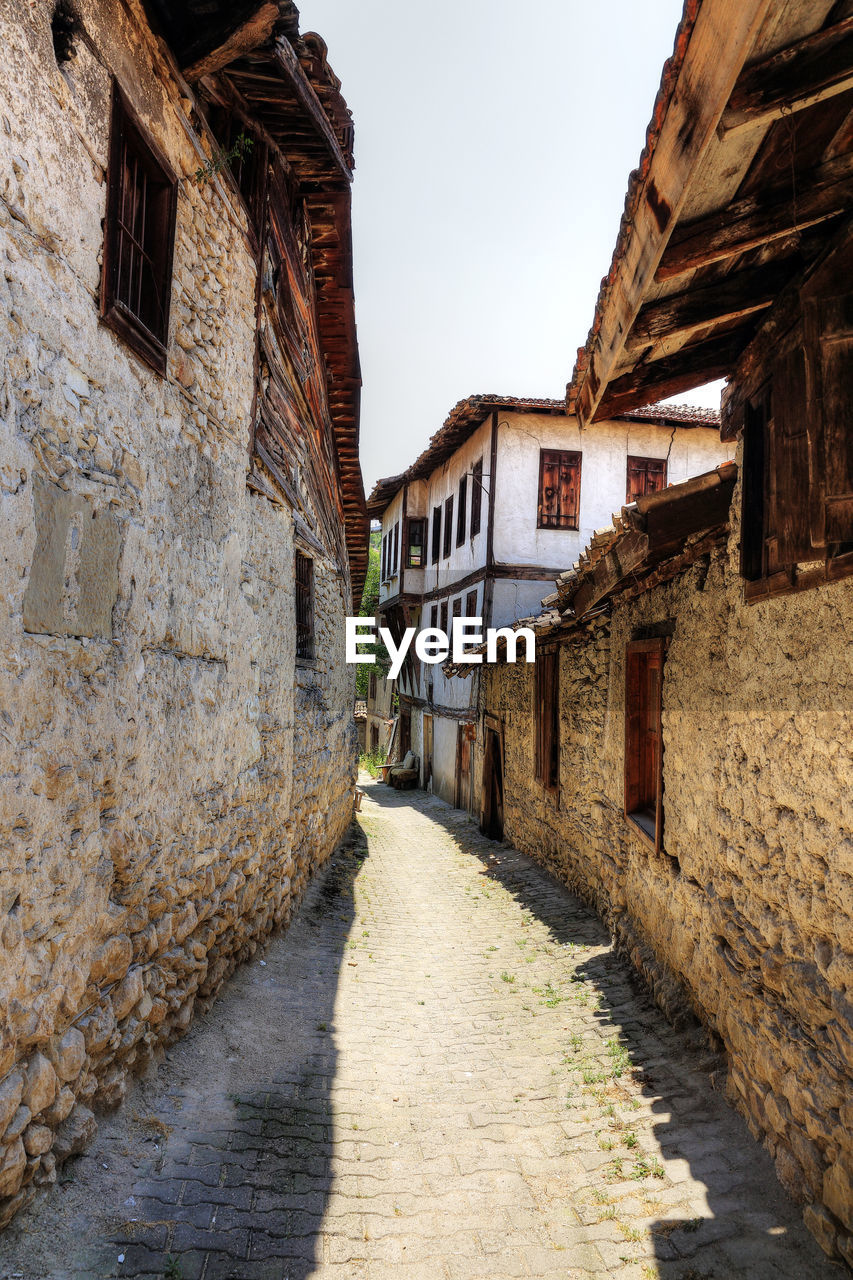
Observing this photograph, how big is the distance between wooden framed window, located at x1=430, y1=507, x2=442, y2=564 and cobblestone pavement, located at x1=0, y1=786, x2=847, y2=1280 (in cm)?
1449

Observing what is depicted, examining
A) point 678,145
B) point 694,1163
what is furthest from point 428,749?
point 678,145

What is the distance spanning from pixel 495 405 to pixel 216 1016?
41.2 feet

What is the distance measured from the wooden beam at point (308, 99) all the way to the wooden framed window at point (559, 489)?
383 inches

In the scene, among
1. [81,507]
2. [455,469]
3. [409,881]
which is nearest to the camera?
[81,507]

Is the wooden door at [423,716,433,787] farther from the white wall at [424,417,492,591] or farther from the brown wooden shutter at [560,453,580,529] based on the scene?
the brown wooden shutter at [560,453,580,529]

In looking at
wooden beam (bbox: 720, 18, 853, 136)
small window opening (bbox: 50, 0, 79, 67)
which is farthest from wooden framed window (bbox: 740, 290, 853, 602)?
small window opening (bbox: 50, 0, 79, 67)

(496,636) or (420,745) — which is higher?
(496,636)

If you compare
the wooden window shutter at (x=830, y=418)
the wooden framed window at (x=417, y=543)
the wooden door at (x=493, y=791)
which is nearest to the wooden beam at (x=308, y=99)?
the wooden window shutter at (x=830, y=418)

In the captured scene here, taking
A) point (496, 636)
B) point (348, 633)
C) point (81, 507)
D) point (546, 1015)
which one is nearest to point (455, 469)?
point (348, 633)

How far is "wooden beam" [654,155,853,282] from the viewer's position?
2520 mm

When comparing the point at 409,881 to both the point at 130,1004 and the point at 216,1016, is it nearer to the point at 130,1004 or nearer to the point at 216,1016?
the point at 216,1016

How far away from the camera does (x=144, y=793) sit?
11.2 ft

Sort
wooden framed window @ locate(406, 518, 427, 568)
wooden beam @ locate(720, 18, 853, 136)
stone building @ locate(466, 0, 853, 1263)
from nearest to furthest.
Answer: wooden beam @ locate(720, 18, 853, 136) < stone building @ locate(466, 0, 853, 1263) < wooden framed window @ locate(406, 518, 427, 568)

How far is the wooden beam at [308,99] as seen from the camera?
4.11 m
